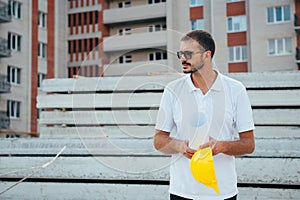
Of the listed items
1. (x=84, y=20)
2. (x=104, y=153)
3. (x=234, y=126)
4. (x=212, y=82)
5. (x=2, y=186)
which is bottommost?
(x=2, y=186)

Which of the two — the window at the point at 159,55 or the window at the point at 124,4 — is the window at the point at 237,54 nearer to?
the window at the point at 124,4

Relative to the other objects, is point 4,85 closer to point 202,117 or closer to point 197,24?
point 197,24

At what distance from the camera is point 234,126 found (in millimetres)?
1928

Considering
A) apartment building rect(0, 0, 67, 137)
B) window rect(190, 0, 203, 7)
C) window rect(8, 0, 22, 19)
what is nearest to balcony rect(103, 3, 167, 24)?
window rect(190, 0, 203, 7)

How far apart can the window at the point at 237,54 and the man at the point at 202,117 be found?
21498mm

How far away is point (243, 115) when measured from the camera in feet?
6.09

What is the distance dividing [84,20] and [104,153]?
31723 mm

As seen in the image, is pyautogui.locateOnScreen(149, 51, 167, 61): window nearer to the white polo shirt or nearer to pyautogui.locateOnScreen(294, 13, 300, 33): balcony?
the white polo shirt

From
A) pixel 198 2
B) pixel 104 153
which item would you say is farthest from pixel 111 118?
pixel 198 2

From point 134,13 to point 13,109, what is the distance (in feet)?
29.5

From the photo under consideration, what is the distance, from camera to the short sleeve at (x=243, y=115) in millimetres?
1855

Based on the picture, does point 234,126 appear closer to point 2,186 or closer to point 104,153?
point 104,153

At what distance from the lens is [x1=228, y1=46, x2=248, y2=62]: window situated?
903 inches

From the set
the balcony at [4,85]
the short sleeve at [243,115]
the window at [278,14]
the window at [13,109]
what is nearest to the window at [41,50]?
the window at [13,109]
